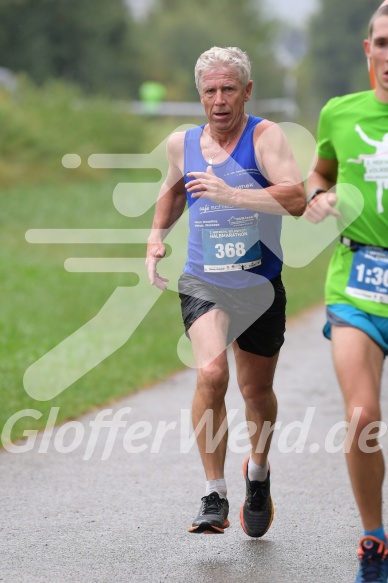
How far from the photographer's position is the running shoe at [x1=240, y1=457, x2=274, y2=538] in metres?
5.89

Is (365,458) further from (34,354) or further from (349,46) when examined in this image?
(349,46)

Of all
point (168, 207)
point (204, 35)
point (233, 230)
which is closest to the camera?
point (233, 230)

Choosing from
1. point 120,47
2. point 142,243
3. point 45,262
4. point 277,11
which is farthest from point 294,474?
point 277,11

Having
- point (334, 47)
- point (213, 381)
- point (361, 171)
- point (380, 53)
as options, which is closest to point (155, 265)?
point (213, 381)

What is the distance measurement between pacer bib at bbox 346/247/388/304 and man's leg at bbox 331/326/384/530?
0.17 m

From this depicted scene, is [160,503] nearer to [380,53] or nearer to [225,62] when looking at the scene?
[225,62]

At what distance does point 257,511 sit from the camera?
19.4 feet

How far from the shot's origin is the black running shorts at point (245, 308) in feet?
18.8

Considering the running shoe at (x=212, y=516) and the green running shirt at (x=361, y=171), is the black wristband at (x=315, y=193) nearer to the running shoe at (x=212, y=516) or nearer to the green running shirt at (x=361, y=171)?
the green running shirt at (x=361, y=171)

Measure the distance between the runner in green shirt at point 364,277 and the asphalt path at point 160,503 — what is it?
0.62 metres

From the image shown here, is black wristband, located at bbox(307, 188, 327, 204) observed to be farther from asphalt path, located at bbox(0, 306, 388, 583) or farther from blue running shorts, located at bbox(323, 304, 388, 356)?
asphalt path, located at bbox(0, 306, 388, 583)

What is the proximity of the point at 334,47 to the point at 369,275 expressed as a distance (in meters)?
116

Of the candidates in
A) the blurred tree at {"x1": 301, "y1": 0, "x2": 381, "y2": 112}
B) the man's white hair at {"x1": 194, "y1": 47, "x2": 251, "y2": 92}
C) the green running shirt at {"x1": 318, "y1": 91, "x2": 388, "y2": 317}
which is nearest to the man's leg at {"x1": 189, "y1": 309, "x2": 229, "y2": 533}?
the green running shirt at {"x1": 318, "y1": 91, "x2": 388, "y2": 317}

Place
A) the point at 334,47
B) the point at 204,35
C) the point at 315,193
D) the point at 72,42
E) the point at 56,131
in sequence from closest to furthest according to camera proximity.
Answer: the point at 315,193
the point at 56,131
the point at 72,42
the point at 204,35
the point at 334,47
